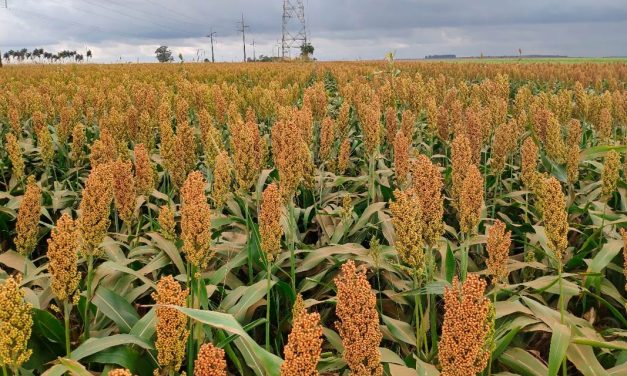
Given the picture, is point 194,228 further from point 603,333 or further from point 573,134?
point 573,134

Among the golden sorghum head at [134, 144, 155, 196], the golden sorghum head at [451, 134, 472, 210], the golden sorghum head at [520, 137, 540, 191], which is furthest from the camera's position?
the golden sorghum head at [520, 137, 540, 191]

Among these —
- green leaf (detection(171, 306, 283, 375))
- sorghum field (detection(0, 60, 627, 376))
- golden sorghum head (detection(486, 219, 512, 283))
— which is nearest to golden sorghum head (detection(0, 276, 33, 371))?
sorghum field (detection(0, 60, 627, 376))

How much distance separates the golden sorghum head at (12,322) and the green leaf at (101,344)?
0.64 metres

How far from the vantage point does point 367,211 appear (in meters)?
3.81

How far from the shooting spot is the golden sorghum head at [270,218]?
2.14m

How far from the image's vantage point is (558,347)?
6.46 feet

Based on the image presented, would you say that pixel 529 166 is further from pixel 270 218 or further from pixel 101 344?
pixel 101 344

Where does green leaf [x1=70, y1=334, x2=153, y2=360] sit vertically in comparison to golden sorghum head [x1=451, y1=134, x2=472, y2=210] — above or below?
below

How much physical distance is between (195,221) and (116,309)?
0.99 metres

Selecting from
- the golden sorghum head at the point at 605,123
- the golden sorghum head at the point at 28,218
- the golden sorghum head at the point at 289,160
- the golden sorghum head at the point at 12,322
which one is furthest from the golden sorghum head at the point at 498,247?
the golden sorghum head at the point at 605,123

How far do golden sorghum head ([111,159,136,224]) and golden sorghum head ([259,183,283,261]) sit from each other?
1019 mm

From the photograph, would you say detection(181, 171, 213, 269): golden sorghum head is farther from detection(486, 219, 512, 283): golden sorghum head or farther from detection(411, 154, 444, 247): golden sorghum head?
detection(486, 219, 512, 283): golden sorghum head

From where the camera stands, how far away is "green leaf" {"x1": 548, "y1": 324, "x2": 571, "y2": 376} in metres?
1.91

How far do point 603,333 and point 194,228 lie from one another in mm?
2206
